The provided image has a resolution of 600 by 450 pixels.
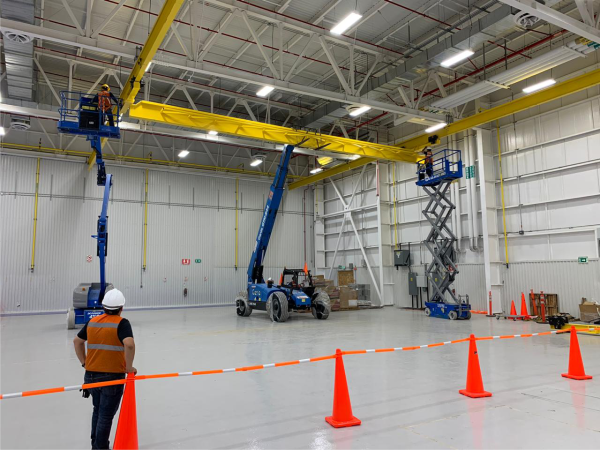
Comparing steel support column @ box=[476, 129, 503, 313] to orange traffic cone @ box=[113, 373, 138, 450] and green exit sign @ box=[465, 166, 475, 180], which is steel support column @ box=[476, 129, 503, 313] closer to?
green exit sign @ box=[465, 166, 475, 180]

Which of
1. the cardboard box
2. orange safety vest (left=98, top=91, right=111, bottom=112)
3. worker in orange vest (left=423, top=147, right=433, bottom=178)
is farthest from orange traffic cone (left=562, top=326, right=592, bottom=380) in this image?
orange safety vest (left=98, top=91, right=111, bottom=112)

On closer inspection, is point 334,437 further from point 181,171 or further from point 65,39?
point 181,171

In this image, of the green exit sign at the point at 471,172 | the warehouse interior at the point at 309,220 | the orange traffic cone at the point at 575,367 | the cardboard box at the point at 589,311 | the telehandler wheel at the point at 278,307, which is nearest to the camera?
the warehouse interior at the point at 309,220

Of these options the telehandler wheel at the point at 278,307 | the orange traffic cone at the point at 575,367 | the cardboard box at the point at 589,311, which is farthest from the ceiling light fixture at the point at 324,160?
the orange traffic cone at the point at 575,367

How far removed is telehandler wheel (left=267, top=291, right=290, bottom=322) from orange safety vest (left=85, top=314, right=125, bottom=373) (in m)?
12.6

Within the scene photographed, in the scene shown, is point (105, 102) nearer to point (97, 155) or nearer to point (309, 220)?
point (97, 155)

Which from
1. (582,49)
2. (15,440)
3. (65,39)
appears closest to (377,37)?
(582,49)

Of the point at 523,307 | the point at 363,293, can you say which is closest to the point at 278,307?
the point at 363,293

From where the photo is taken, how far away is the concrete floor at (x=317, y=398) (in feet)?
16.6

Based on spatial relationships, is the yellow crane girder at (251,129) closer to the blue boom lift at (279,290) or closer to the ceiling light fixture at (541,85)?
the blue boom lift at (279,290)

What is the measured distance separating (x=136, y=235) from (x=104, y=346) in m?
21.0

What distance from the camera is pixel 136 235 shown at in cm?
2405

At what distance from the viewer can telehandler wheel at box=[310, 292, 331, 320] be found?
59.8ft

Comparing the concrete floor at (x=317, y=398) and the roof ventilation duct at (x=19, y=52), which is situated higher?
the roof ventilation duct at (x=19, y=52)
